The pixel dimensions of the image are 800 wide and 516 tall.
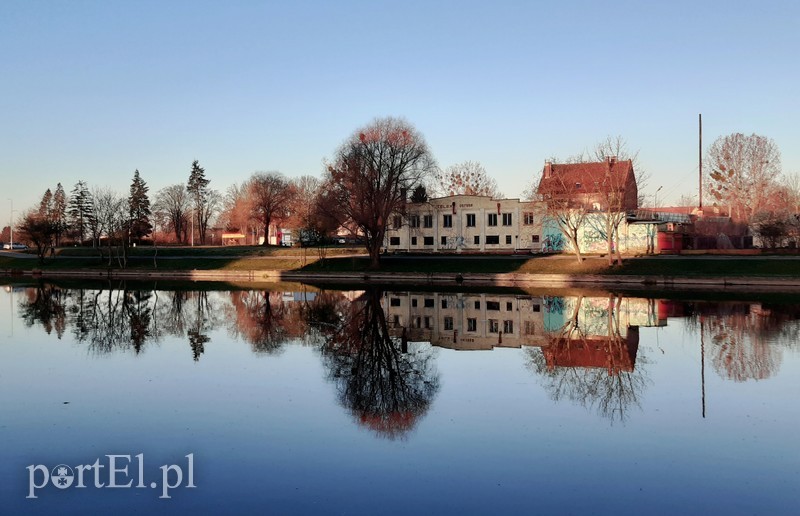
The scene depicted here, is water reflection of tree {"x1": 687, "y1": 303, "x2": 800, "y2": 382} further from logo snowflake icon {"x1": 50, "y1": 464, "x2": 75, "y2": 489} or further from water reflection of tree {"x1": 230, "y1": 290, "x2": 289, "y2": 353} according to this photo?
logo snowflake icon {"x1": 50, "y1": 464, "x2": 75, "y2": 489}

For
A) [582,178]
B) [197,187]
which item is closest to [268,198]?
[197,187]

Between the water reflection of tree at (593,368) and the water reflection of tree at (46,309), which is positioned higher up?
the water reflection of tree at (46,309)

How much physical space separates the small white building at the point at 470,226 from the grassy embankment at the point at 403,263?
8.92 meters

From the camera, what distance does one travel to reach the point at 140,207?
106250mm

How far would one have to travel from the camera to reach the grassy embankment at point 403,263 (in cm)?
5062

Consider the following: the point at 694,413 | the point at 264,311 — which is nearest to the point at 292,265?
the point at 264,311

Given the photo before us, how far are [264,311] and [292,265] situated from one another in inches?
1326

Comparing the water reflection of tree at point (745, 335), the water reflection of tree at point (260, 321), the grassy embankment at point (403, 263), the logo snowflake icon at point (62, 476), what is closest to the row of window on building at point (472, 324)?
the water reflection of tree at point (260, 321)

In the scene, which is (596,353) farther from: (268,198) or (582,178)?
(268,198)

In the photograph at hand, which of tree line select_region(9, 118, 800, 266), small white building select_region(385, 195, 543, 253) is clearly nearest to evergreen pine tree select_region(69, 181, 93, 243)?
tree line select_region(9, 118, 800, 266)

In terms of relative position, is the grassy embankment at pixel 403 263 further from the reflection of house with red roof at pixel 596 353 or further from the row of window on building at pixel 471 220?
the reflection of house with red roof at pixel 596 353

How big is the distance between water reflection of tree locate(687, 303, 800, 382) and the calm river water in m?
0.14

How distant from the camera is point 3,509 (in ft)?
28.9

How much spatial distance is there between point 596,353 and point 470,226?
56807mm
